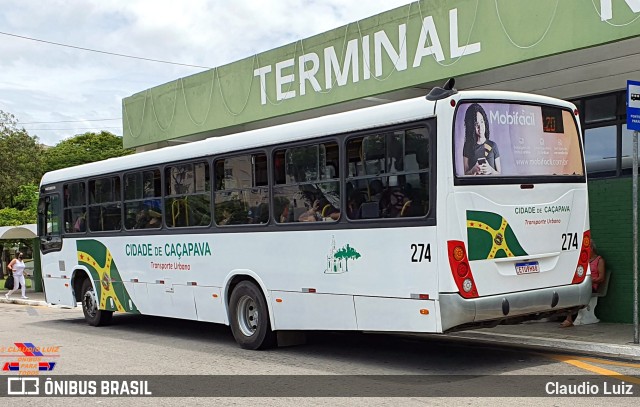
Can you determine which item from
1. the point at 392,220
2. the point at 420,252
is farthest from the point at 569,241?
the point at 392,220

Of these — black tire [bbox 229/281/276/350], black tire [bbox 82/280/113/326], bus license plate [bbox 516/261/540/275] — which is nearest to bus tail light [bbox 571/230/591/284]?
bus license plate [bbox 516/261/540/275]

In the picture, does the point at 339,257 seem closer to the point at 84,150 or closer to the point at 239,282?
the point at 239,282

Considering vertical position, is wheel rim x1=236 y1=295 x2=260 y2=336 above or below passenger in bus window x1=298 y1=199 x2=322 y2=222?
below

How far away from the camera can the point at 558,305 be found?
904cm

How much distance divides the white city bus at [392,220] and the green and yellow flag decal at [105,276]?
7.04 ft

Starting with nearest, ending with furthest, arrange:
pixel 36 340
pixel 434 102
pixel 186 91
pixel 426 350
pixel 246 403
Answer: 1. pixel 246 403
2. pixel 434 102
3. pixel 426 350
4. pixel 36 340
5. pixel 186 91

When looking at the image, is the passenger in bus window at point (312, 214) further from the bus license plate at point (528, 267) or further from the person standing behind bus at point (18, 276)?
the person standing behind bus at point (18, 276)

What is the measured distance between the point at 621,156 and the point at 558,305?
168 inches

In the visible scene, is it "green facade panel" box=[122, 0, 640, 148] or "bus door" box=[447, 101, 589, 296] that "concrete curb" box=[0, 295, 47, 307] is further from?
"bus door" box=[447, 101, 589, 296]

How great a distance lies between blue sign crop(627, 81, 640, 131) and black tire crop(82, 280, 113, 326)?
1039 centimetres

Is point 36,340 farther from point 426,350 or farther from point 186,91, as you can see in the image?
point 186,91

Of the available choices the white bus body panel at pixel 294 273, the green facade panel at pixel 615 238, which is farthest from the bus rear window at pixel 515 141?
the green facade panel at pixel 615 238

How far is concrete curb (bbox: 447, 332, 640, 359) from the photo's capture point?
31.6ft

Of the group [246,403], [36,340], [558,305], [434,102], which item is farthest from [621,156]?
[36,340]
